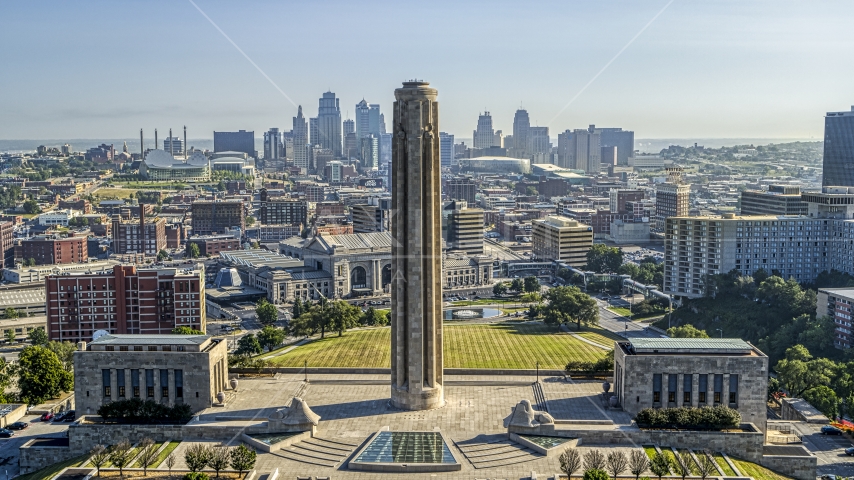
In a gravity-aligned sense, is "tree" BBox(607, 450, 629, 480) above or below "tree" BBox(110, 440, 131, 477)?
above

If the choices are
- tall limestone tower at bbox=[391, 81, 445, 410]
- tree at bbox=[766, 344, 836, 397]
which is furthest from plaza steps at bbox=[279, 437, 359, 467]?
tree at bbox=[766, 344, 836, 397]

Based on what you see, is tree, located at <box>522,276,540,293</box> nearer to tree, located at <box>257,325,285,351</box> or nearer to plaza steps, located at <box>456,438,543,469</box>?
tree, located at <box>257,325,285,351</box>

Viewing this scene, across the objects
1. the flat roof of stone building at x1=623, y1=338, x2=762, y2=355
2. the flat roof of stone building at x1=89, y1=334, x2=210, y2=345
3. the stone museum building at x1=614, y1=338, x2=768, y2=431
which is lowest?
the stone museum building at x1=614, y1=338, x2=768, y2=431

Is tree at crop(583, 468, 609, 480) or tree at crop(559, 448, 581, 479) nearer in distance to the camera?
tree at crop(583, 468, 609, 480)

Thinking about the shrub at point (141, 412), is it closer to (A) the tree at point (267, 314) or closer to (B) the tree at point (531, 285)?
(A) the tree at point (267, 314)

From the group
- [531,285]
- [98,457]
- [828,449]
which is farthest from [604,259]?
[98,457]
